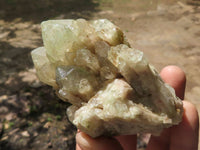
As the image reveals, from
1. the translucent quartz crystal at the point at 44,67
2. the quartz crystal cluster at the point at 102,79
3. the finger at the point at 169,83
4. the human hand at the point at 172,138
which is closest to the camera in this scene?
the quartz crystal cluster at the point at 102,79

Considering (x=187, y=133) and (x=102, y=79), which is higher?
(x=102, y=79)

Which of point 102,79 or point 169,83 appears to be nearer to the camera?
point 102,79

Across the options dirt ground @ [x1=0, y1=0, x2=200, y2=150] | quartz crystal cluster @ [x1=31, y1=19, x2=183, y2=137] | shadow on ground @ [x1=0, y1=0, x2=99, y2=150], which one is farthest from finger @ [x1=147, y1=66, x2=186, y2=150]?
shadow on ground @ [x1=0, y1=0, x2=99, y2=150]

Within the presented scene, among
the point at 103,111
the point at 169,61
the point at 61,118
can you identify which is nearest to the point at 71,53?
the point at 103,111

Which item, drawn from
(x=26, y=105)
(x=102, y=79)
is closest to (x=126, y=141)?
(x=102, y=79)

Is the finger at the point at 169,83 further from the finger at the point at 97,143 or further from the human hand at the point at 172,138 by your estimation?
the finger at the point at 97,143

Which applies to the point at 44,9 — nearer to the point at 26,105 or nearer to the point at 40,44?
the point at 40,44

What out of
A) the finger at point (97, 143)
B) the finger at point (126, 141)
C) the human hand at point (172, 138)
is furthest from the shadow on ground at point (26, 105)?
the finger at point (97, 143)

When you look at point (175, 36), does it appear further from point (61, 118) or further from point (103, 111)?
point (103, 111)
